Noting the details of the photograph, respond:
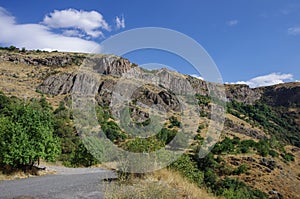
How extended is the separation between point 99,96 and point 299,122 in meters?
106

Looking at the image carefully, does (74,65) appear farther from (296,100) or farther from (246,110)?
(296,100)

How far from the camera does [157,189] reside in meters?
6.75

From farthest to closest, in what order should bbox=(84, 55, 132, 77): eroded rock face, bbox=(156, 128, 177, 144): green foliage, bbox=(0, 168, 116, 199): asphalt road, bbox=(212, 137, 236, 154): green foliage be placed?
bbox=(84, 55, 132, 77): eroded rock face < bbox=(212, 137, 236, 154): green foliage < bbox=(156, 128, 177, 144): green foliage < bbox=(0, 168, 116, 199): asphalt road

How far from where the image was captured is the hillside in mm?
33656

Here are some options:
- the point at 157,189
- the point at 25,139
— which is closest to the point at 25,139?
the point at 25,139

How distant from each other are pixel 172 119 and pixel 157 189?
63.6 metres

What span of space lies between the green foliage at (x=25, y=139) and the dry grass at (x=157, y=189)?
916 centimetres

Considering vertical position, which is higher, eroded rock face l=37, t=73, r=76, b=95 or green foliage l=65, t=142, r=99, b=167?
eroded rock face l=37, t=73, r=76, b=95

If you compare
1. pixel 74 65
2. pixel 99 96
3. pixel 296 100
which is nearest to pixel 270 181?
pixel 99 96

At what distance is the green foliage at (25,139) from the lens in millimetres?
16219

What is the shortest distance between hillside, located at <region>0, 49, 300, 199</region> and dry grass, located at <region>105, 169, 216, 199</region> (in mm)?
1610

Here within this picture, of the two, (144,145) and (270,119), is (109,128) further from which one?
(270,119)

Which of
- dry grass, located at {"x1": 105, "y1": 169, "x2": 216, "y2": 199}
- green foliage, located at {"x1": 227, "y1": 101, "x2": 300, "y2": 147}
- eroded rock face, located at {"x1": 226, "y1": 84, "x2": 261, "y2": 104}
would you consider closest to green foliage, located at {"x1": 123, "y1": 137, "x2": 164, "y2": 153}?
dry grass, located at {"x1": 105, "y1": 169, "x2": 216, "y2": 199}

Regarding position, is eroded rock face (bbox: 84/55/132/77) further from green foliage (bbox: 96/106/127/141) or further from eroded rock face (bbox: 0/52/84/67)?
green foliage (bbox: 96/106/127/141)
